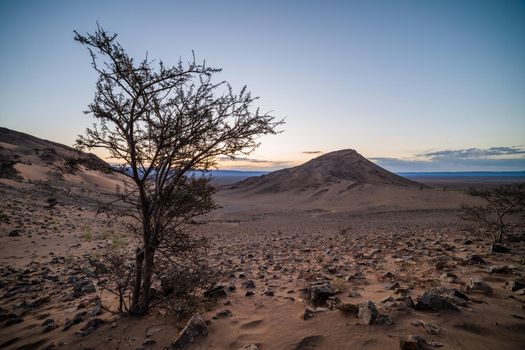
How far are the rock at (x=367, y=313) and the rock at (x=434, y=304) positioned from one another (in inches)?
29.4

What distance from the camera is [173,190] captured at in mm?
4859

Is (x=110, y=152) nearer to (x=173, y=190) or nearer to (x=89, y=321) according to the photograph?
(x=173, y=190)

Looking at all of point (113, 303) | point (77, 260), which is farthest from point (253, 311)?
point (77, 260)

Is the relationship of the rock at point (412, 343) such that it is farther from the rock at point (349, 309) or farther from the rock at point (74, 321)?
the rock at point (74, 321)

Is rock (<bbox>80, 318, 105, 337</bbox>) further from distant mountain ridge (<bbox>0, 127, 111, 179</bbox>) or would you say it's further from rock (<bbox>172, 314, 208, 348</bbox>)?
distant mountain ridge (<bbox>0, 127, 111, 179</bbox>)

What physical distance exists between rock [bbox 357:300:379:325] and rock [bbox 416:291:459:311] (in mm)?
748

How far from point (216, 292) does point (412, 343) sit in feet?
11.6

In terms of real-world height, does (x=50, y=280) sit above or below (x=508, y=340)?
below

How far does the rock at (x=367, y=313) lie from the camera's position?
→ 12.5 feet

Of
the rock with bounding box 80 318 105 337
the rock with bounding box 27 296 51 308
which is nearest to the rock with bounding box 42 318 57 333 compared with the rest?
the rock with bounding box 80 318 105 337

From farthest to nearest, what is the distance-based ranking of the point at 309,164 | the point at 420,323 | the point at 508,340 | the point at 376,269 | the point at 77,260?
1. the point at 309,164
2. the point at 77,260
3. the point at 376,269
4. the point at 420,323
5. the point at 508,340

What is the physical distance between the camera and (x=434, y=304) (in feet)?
13.4

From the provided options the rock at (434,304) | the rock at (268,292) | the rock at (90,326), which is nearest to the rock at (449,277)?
the rock at (434,304)

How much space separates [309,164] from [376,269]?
5574 cm
